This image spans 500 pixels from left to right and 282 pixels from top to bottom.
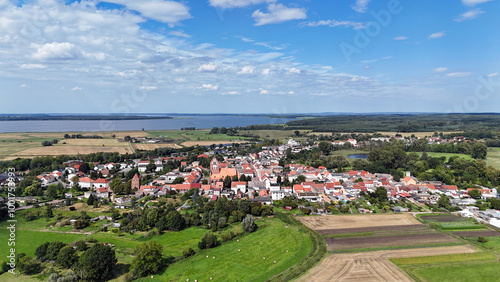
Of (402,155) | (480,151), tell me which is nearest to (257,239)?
(402,155)

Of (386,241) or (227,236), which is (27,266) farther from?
(386,241)

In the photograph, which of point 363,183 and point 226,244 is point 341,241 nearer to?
point 226,244

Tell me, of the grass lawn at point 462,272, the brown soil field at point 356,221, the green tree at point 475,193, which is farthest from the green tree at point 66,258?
the green tree at point 475,193

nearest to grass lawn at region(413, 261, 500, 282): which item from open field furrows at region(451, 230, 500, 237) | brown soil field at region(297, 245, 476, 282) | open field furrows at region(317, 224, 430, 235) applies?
brown soil field at region(297, 245, 476, 282)

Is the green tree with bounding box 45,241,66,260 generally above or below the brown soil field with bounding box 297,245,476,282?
above

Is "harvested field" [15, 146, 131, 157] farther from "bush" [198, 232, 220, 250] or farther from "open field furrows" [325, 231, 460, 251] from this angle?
"open field furrows" [325, 231, 460, 251]

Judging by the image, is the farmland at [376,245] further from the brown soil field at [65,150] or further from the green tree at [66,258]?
the brown soil field at [65,150]
